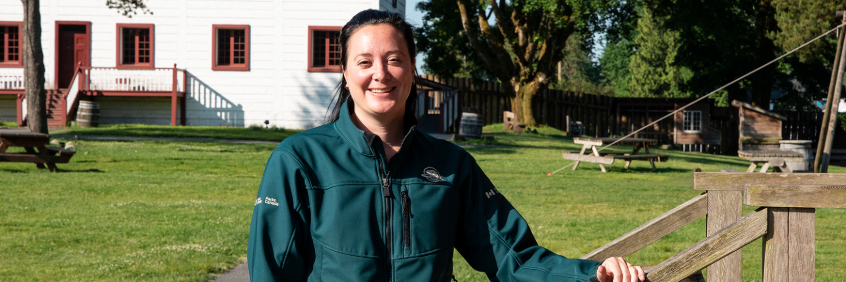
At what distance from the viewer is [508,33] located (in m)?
29.7

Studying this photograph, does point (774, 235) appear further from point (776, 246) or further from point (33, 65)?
point (33, 65)

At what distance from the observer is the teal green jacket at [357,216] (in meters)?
2.22

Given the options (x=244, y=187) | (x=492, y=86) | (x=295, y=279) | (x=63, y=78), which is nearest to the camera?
(x=295, y=279)

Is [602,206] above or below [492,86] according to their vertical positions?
below

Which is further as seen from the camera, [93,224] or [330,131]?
[93,224]

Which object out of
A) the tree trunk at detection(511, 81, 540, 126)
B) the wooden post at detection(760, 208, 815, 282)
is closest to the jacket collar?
the wooden post at detection(760, 208, 815, 282)

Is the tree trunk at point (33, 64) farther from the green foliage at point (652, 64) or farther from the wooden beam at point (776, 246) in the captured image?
the green foliage at point (652, 64)

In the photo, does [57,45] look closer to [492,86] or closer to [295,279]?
[492,86]

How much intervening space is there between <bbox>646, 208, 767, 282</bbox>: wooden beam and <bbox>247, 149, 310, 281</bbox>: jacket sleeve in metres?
1.08

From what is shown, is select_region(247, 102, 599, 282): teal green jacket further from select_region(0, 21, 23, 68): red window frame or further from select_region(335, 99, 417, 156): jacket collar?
select_region(0, 21, 23, 68): red window frame

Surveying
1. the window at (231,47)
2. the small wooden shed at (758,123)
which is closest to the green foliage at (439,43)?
the window at (231,47)

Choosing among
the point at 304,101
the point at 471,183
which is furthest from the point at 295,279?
the point at 304,101

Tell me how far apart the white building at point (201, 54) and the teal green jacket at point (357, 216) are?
24.9 meters

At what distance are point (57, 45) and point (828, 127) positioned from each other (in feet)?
80.5
